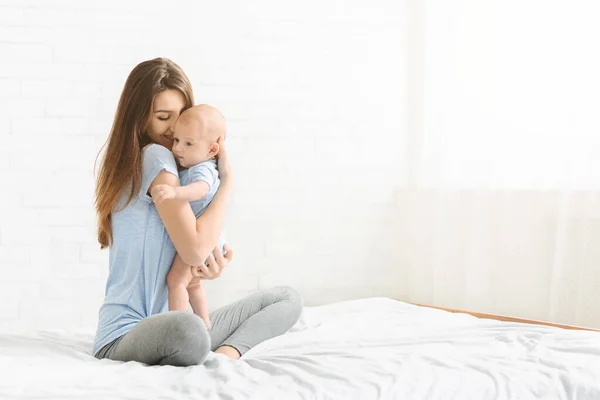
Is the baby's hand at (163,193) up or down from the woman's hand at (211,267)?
up

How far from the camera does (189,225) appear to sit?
1.79 m

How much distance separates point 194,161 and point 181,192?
19cm

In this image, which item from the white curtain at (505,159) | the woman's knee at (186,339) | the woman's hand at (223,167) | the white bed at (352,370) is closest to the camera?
the white bed at (352,370)

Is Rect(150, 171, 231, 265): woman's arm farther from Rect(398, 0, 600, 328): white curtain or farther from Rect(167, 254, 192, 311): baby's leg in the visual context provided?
Rect(398, 0, 600, 328): white curtain

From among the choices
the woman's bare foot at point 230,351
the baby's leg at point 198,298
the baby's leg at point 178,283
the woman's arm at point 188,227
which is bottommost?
the woman's bare foot at point 230,351

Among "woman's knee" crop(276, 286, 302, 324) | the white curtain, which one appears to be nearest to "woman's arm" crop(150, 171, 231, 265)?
"woman's knee" crop(276, 286, 302, 324)

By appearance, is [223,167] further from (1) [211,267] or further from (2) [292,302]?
(2) [292,302]

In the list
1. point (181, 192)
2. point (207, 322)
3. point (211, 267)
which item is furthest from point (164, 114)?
point (207, 322)

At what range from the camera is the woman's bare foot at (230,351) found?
1893 mm

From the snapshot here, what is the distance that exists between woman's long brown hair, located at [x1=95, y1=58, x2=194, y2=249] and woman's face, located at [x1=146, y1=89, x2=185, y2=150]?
0.01m

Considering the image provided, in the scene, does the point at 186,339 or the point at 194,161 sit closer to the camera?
the point at 186,339

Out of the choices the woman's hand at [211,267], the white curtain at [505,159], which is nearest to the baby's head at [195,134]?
the woman's hand at [211,267]

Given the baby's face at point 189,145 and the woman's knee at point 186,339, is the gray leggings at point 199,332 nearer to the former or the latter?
the woman's knee at point 186,339

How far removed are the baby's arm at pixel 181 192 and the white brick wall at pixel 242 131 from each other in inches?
61.5
